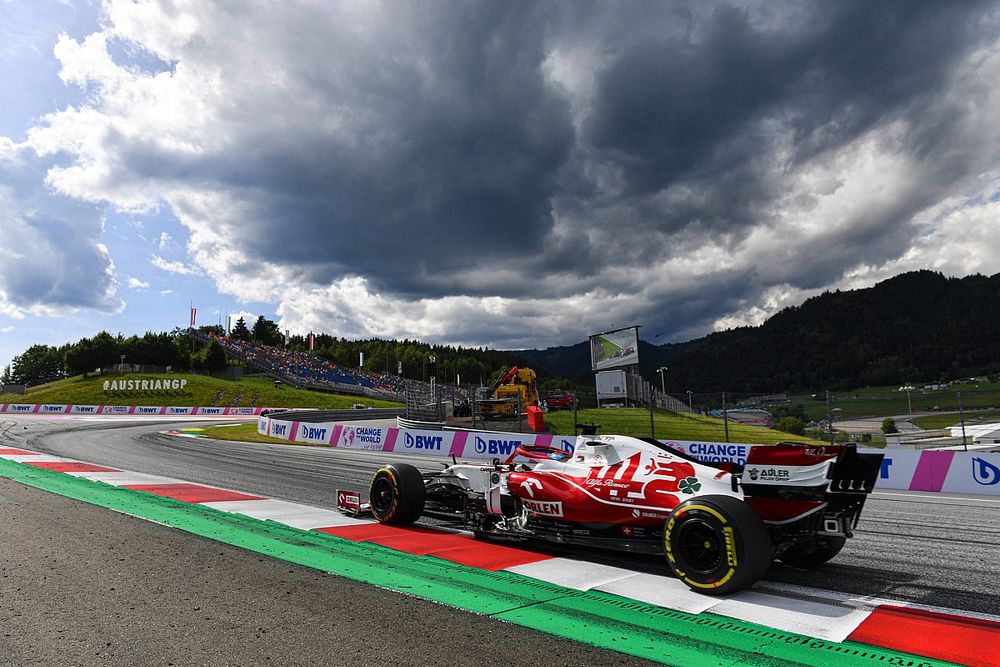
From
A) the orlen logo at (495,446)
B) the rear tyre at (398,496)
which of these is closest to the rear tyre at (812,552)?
the rear tyre at (398,496)

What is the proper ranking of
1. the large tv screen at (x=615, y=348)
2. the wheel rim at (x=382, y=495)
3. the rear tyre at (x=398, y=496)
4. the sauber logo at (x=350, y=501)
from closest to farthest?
1. the rear tyre at (x=398, y=496)
2. the wheel rim at (x=382, y=495)
3. the sauber logo at (x=350, y=501)
4. the large tv screen at (x=615, y=348)

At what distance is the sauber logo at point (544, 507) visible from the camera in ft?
20.7

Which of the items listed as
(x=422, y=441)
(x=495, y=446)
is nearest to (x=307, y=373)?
(x=422, y=441)

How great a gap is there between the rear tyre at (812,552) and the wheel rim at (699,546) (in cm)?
99

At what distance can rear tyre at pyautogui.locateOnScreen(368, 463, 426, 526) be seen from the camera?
778 cm

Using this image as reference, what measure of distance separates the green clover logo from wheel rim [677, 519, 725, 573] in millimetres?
471

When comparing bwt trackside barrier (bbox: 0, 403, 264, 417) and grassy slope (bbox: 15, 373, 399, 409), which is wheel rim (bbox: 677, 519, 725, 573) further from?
grassy slope (bbox: 15, 373, 399, 409)

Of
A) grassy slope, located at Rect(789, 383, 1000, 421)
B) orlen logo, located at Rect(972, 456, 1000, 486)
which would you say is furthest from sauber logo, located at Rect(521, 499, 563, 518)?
grassy slope, located at Rect(789, 383, 1000, 421)

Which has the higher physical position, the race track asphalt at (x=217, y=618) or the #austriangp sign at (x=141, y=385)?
the #austriangp sign at (x=141, y=385)

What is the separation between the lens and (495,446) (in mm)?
20031

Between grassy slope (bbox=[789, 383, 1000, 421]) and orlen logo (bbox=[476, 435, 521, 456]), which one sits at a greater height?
grassy slope (bbox=[789, 383, 1000, 421])

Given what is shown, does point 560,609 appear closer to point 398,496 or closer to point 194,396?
point 398,496

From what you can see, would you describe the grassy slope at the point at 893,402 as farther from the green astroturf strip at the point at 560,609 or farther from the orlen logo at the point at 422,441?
the orlen logo at the point at 422,441

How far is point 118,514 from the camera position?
8.13 metres
